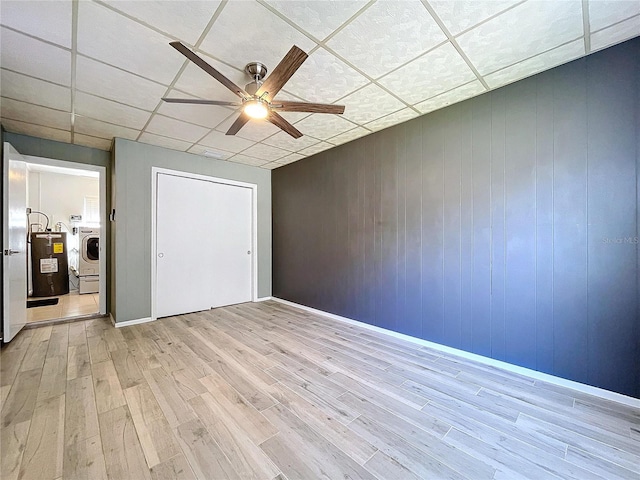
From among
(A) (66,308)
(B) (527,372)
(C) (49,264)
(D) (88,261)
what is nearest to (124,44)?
(B) (527,372)

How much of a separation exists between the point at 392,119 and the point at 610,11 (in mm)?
1687

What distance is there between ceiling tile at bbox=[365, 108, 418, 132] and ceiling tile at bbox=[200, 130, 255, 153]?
5.52 ft

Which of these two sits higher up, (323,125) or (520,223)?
(323,125)

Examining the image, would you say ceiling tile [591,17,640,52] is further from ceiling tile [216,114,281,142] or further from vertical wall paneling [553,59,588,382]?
ceiling tile [216,114,281,142]

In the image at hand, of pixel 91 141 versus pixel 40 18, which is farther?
pixel 91 141

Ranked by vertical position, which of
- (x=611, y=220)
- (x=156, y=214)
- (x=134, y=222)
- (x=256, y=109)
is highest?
(x=256, y=109)

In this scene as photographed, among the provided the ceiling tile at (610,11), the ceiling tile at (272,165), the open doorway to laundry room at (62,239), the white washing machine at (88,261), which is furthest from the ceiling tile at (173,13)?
the white washing machine at (88,261)

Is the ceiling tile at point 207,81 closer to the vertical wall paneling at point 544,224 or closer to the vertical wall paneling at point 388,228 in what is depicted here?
the vertical wall paneling at point 388,228

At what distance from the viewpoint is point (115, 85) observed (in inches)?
88.8

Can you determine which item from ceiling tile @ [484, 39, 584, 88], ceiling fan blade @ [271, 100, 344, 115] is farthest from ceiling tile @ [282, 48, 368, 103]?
ceiling tile @ [484, 39, 584, 88]

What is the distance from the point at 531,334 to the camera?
218cm

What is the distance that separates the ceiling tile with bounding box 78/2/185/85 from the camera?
1596 mm

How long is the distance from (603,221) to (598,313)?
0.70 metres

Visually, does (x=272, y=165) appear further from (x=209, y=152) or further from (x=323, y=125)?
(x=323, y=125)
